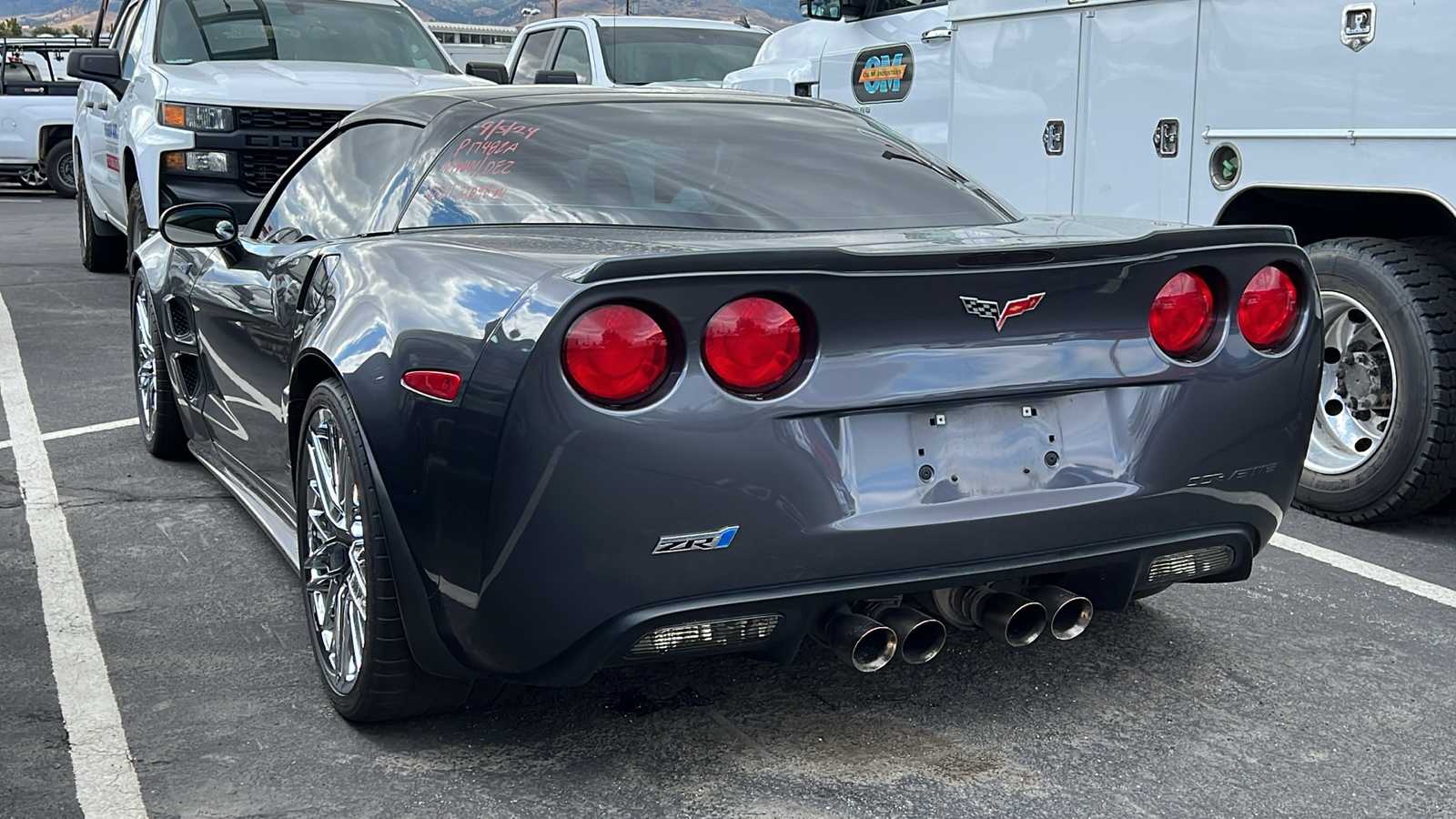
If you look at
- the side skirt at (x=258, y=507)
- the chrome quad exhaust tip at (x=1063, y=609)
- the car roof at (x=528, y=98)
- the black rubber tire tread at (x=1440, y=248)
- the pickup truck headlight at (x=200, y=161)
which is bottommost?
the side skirt at (x=258, y=507)

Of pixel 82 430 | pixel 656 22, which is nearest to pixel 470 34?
pixel 656 22

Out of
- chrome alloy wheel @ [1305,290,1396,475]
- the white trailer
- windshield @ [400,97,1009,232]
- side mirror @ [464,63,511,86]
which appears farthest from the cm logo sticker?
the white trailer

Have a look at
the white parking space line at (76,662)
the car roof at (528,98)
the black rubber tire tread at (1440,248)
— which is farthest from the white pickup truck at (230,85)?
the black rubber tire tread at (1440,248)

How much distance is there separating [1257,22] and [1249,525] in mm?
2513

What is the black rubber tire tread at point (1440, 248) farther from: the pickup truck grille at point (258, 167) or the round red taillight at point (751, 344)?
the pickup truck grille at point (258, 167)

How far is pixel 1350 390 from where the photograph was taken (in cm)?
509

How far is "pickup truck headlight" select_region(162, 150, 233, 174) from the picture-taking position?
8719 millimetres

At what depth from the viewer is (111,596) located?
4125 millimetres

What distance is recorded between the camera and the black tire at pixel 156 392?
211 inches

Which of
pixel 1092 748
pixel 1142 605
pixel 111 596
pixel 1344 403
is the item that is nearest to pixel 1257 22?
pixel 1344 403

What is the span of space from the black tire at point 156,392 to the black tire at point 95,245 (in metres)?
6.65

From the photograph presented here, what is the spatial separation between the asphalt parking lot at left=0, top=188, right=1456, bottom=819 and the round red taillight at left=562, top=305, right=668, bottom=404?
796mm

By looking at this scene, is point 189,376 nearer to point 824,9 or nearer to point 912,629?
point 912,629

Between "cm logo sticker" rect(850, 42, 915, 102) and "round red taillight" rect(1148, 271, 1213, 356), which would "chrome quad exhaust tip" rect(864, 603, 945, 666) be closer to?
"round red taillight" rect(1148, 271, 1213, 356)
